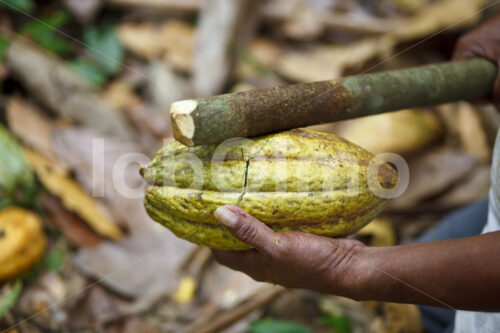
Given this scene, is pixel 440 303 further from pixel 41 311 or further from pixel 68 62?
pixel 68 62

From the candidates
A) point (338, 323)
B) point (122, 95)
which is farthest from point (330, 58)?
point (338, 323)

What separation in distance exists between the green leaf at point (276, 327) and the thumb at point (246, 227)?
116 cm

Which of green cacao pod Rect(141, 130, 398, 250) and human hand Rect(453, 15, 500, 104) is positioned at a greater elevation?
human hand Rect(453, 15, 500, 104)

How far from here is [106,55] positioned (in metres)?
3.31

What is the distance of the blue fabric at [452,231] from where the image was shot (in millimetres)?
A: 1757

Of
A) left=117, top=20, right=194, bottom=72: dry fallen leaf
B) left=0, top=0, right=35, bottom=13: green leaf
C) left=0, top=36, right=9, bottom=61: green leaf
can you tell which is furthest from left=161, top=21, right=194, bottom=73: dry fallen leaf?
left=0, top=36, right=9, bottom=61: green leaf

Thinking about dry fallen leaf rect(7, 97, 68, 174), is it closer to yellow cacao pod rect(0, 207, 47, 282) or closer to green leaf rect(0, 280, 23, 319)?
yellow cacao pod rect(0, 207, 47, 282)

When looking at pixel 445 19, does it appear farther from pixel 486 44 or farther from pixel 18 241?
pixel 18 241

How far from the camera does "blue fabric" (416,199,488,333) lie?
1757 mm

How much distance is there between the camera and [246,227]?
1.01 m

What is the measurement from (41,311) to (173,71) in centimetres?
206

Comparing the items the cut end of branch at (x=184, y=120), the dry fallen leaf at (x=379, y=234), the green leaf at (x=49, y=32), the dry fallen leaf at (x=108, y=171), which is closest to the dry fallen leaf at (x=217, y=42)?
the dry fallen leaf at (x=108, y=171)

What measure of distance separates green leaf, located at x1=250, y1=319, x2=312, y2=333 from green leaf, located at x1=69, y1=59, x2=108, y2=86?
2.26 m

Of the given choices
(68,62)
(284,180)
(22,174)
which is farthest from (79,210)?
(284,180)
